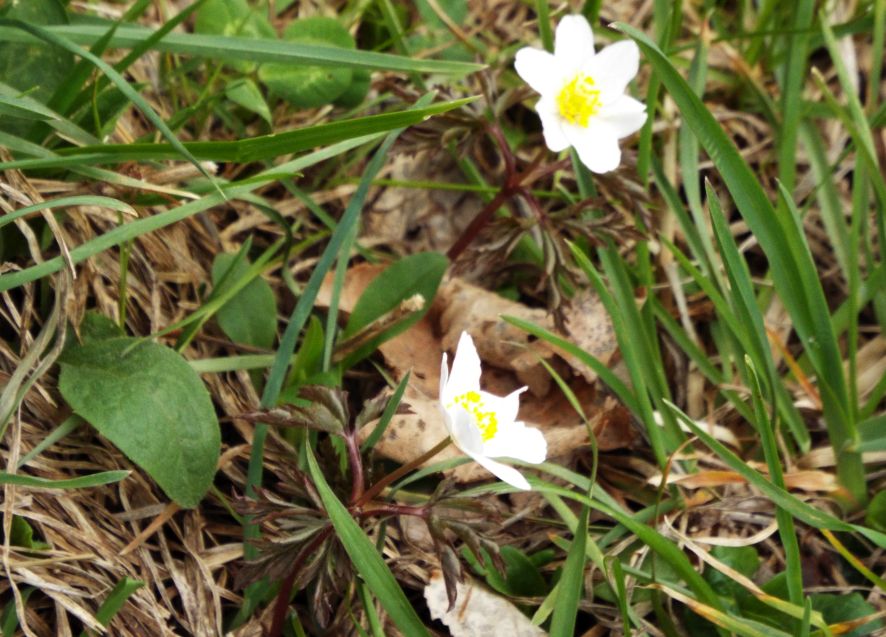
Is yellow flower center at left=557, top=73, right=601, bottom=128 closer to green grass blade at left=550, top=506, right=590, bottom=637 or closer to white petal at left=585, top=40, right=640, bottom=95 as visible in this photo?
white petal at left=585, top=40, right=640, bottom=95

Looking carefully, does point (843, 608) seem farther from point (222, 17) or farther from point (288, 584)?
point (222, 17)

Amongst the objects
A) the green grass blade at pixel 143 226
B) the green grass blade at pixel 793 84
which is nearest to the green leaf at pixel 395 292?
the green grass blade at pixel 143 226

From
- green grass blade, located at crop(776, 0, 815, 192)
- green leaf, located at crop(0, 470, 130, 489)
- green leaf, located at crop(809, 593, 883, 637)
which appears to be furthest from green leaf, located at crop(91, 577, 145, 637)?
green grass blade, located at crop(776, 0, 815, 192)

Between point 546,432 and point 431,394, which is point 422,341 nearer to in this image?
point 431,394

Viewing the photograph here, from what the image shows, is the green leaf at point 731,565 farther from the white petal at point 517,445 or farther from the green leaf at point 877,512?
the white petal at point 517,445

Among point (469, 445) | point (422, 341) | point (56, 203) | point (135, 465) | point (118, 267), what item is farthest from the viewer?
point (422, 341)

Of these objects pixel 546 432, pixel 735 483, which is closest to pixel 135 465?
pixel 546 432

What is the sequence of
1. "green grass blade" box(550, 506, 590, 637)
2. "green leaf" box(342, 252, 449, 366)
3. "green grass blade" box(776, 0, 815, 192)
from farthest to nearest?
"green grass blade" box(776, 0, 815, 192) < "green leaf" box(342, 252, 449, 366) < "green grass blade" box(550, 506, 590, 637)
